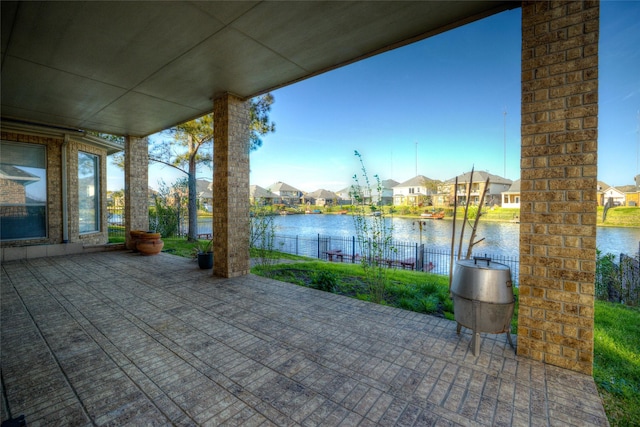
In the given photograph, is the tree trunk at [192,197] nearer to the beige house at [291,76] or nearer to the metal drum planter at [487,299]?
the beige house at [291,76]

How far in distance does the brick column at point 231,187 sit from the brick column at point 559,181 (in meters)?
4.34

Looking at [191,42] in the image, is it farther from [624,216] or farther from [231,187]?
[624,216]

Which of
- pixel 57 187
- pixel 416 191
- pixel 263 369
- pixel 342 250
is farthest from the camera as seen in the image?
pixel 416 191

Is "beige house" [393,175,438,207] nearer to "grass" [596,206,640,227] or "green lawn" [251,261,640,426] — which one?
"grass" [596,206,640,227]

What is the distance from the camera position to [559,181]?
2225 mm

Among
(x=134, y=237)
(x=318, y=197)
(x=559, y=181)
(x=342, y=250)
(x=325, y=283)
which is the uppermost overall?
(x=318, y=197)

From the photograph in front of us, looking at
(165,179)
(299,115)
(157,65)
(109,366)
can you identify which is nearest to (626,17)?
(157,65)

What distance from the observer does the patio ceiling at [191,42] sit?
267 centimetres

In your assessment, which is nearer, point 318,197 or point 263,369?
point 263,369

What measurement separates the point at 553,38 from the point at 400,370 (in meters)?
3.01

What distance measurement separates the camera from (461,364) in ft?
7.43

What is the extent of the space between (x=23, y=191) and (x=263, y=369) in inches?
343

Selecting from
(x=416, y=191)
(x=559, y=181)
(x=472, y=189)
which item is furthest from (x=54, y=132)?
(x=416, y=191)

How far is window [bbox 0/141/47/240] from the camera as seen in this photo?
6605mm
